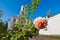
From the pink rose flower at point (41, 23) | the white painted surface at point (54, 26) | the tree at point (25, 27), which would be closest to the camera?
the white painted surface at point (54, 26)

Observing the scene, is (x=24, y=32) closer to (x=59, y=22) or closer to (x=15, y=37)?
(x=15, y=37)

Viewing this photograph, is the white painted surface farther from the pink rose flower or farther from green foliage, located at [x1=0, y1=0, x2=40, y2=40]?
green foliage, located at [x1=0, y1=0, x2=40, y2=40]

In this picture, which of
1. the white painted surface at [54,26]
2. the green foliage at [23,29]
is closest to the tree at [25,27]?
the green foliage at [23,29]

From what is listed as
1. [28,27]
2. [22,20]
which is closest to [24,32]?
[28,27]

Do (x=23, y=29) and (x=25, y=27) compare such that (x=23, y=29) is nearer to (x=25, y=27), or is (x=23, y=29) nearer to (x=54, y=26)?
(x=25, y=27)

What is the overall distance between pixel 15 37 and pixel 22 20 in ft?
0.98

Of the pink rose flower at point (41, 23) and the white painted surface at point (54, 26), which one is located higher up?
the pink rose flower at point (41, 23)

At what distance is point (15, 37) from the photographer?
8.73 ft

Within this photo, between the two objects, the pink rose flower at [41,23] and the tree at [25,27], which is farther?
the tree at [25,27]

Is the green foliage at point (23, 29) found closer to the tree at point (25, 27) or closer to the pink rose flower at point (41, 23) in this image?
the tree at point (25, 27)

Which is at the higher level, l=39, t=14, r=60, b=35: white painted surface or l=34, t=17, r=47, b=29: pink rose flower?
l=34, t=17, r=47, b=29: pink rose flower

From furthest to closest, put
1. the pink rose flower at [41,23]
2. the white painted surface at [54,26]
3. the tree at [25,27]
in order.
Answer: the tree at [25,27] < the pink rose flower at [41,23] < the white painted surface at [54,26]

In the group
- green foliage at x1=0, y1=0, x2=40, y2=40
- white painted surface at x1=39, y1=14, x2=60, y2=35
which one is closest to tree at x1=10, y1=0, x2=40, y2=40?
green foliage at x1=0, y1=0, x2=40, y2=40

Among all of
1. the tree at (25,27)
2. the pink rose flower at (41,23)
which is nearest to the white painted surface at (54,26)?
the pink rose flower at (41,23)
